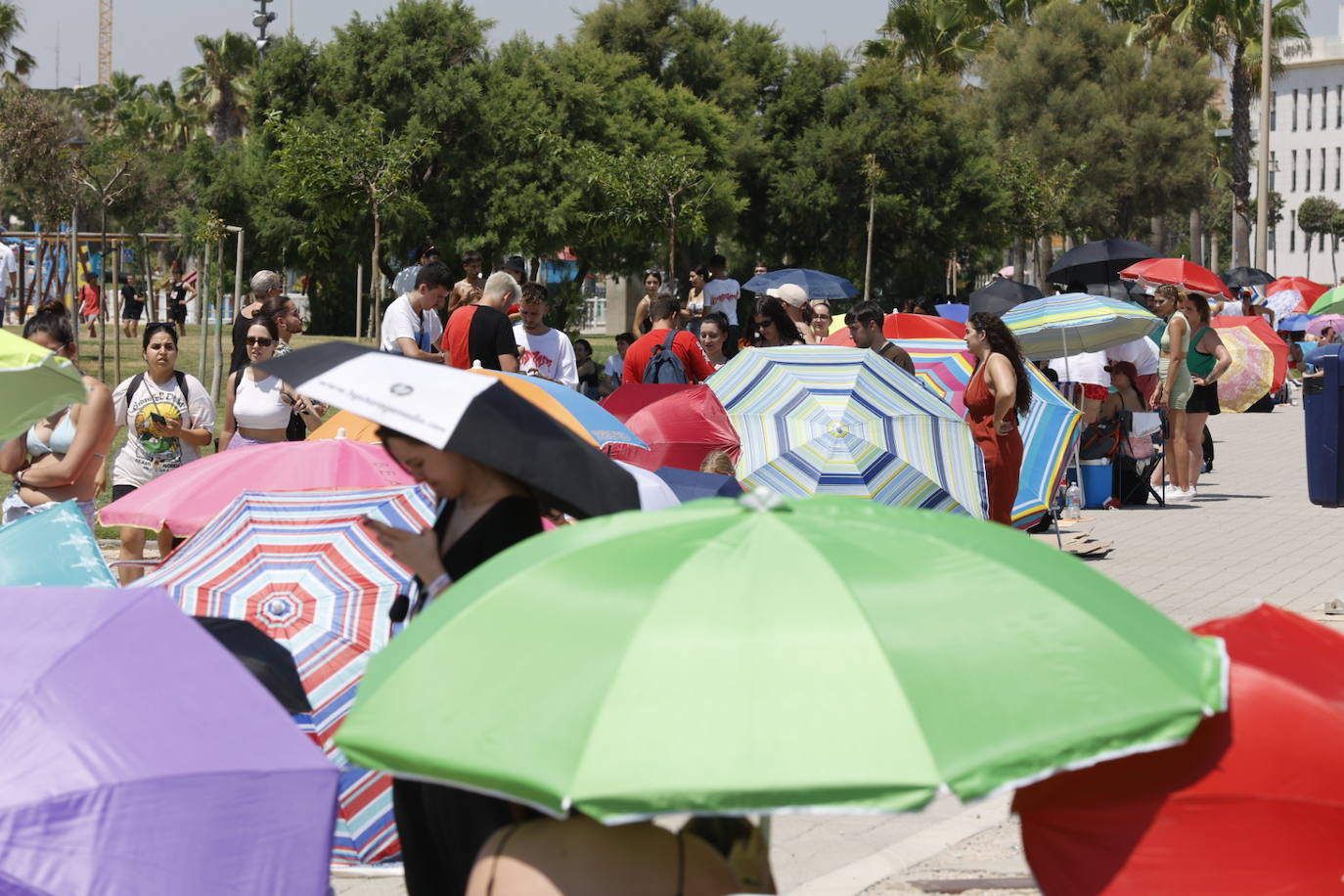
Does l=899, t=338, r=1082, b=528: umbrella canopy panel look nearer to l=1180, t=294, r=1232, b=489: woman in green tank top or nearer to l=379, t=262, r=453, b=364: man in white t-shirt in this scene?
l=379, t=262, r=453, b=364: man in white t-shirt

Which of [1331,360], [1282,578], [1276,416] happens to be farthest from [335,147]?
[1282,578]

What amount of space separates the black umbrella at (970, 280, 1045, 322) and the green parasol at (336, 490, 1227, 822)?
15297 millimetres

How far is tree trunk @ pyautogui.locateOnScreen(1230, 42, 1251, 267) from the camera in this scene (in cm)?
4991

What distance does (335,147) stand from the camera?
2672cm

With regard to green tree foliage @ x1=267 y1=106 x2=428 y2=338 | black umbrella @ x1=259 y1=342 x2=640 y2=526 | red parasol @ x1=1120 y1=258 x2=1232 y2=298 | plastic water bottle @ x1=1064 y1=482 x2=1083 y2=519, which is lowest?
plastic water bottle @ x1=1064 y1=482 x2=1083 y2=519

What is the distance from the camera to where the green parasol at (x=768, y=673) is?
9.00 ft

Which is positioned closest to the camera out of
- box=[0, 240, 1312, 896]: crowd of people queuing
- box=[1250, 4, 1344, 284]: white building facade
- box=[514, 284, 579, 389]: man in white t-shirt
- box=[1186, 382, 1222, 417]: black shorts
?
box=[0, 240, 1312, 896]: crowd of people queuing

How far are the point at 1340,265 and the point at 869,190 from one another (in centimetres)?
9247

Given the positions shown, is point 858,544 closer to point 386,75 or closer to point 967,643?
point 967,643

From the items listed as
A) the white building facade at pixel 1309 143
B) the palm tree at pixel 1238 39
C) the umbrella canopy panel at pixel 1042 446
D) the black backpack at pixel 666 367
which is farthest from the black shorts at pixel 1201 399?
the white building facade at pixel 1309 143

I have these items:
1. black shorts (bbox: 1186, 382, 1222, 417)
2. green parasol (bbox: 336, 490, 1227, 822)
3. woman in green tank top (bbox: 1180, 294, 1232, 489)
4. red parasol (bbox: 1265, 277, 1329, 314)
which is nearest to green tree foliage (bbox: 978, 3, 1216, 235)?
red parasol (bbox: 1265, 277, 1329, 314)

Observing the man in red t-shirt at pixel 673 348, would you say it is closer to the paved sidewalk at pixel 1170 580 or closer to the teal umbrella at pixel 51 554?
the paved sidewalk at pixel 1170 580

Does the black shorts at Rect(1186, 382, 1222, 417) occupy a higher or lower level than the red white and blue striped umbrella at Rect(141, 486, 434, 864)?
higher

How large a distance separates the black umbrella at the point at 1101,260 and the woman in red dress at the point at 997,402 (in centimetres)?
1100
